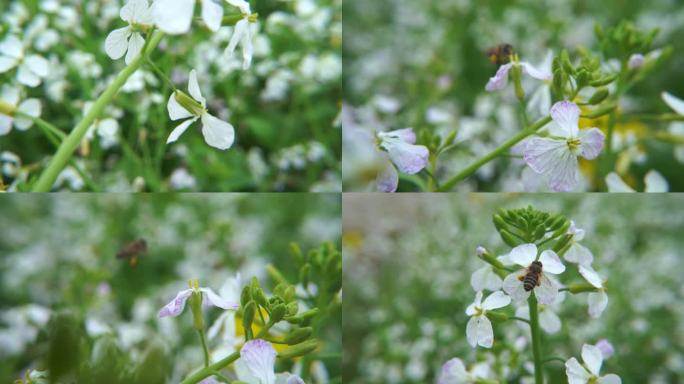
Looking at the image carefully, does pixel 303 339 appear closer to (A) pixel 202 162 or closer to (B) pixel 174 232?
(A) pixel 202 162

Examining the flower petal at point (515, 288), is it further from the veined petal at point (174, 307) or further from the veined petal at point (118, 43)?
the veined petal at point (118, 43)

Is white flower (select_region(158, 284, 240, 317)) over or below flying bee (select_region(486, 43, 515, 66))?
below

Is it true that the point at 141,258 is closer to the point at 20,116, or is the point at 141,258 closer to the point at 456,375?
the point at 20,116

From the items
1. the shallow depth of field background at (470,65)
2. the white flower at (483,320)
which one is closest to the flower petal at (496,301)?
the white flower at (483,320)

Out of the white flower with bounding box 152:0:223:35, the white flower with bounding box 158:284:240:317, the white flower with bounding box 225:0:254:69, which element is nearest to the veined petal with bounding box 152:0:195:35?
the white flower with bounding box 152:0:223:35

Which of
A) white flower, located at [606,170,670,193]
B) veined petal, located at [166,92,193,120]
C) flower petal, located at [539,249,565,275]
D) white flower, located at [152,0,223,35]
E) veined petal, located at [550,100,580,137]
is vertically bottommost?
white flower, located at [606,170,670,193]

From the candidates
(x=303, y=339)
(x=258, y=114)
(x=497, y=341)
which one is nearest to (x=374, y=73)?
(x=258, y=114)

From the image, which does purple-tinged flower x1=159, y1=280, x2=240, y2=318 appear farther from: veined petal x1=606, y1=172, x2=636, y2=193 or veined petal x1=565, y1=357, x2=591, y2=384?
veined petal x1=606, y1=172, x2=636, y2=193
